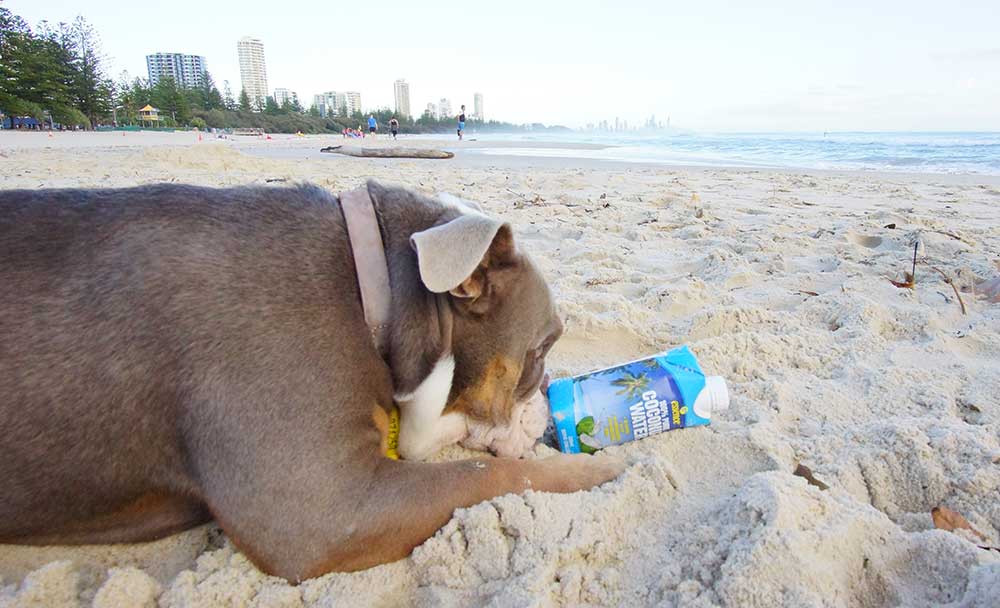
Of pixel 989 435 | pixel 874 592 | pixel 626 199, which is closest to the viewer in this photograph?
pixel 874 592

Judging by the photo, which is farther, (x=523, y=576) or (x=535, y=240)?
(x=535, y=240)

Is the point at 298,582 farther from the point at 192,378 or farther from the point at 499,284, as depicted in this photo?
the point at 499,284

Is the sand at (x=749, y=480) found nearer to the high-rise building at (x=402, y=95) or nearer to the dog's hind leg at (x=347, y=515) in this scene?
the dog's hind leg at (x=347, y=515)

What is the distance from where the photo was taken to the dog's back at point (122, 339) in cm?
195

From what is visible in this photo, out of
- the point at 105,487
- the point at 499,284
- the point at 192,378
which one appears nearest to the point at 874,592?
the point at 499,284

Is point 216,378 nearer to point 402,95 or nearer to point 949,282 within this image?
point 949,282

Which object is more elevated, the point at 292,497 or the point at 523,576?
the point at 292,497

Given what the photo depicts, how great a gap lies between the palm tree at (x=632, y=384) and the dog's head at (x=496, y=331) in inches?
16.8

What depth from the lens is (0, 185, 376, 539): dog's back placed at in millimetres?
1950

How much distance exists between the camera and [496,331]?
2.51 meters

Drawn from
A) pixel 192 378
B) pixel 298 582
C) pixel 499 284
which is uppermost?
pixel 499 284

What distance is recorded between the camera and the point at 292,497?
6.48 ft

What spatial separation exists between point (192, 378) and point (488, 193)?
26.9ft

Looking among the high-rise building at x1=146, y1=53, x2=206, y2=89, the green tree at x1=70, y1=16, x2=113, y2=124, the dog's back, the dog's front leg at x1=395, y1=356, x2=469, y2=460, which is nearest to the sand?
the dog's front leg at x1=395, y1=356, x2=469, y2=460
